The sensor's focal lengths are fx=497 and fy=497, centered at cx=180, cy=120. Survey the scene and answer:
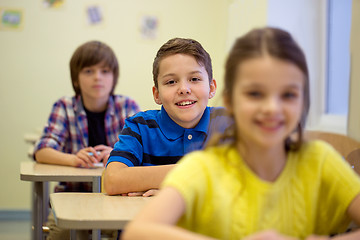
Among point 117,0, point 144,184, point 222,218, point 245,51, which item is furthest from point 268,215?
point 117,0

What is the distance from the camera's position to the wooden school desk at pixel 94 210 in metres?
1.13

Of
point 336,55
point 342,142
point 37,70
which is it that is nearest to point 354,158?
point 342,142

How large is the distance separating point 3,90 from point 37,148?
2674 millimetres

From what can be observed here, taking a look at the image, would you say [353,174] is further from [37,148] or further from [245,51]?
[37,148]

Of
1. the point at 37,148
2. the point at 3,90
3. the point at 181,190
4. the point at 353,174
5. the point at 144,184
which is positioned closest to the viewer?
the point at 181,190

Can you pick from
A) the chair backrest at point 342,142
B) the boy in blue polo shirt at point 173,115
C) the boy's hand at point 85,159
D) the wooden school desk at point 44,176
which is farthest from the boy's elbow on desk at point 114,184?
the boy's hand at point 85,159

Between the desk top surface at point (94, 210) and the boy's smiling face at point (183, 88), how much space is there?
0.41 metres

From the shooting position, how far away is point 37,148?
8.82 feet

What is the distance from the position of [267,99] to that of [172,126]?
0.88 meters

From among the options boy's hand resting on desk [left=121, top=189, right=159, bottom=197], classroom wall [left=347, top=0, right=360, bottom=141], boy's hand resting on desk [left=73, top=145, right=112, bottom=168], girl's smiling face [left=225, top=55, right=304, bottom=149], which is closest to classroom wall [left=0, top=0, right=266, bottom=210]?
boy's hand resting on desk [left=73, top=145, right=112, bottom=168]

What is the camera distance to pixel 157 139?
1734 mm

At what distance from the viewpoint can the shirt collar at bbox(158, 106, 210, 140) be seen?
1.75m

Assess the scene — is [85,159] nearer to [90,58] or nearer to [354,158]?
[90,58]

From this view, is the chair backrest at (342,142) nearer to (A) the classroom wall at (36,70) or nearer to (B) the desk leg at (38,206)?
(B) the desk leg at (38,206)
